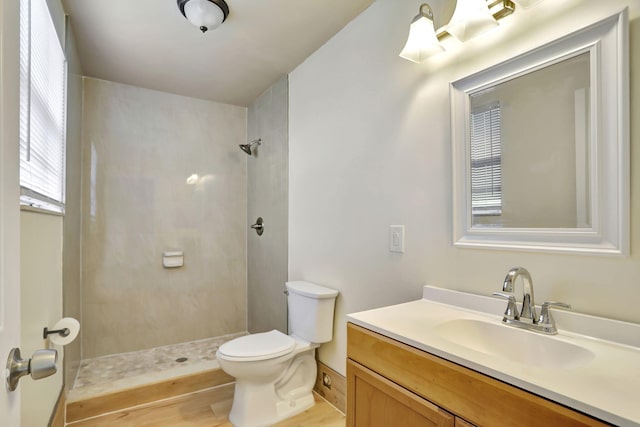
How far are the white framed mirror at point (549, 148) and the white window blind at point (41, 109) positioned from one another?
4.97ft

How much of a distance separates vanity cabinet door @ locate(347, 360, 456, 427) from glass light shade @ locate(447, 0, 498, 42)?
Answer: 127cm

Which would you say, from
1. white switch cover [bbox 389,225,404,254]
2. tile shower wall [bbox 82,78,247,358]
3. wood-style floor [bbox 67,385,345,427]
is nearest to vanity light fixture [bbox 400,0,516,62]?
white switch cover [bbox 389,225,404,254]

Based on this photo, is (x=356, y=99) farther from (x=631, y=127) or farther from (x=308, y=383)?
(x=308, y=383)

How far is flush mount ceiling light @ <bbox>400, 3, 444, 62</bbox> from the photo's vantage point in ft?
4.57

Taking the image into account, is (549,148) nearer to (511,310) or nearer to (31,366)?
(511,310)

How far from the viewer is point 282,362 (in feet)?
6.28

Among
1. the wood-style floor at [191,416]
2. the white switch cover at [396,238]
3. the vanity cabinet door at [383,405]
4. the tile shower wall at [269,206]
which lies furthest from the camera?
the tile shower wall at [269,206]

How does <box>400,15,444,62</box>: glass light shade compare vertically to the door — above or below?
above

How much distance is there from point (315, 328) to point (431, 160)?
120 centimetres

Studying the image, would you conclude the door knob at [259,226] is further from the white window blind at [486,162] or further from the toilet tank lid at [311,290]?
the white window blind at [486,162]

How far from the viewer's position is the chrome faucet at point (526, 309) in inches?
40.8

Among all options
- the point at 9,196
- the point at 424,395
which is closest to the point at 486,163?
the point at 424,395

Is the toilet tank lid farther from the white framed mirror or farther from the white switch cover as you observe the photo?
the white framed mirror

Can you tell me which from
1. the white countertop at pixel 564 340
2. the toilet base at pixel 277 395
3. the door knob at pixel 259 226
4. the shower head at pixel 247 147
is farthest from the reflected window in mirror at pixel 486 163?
the shower head at pixel 247 147
